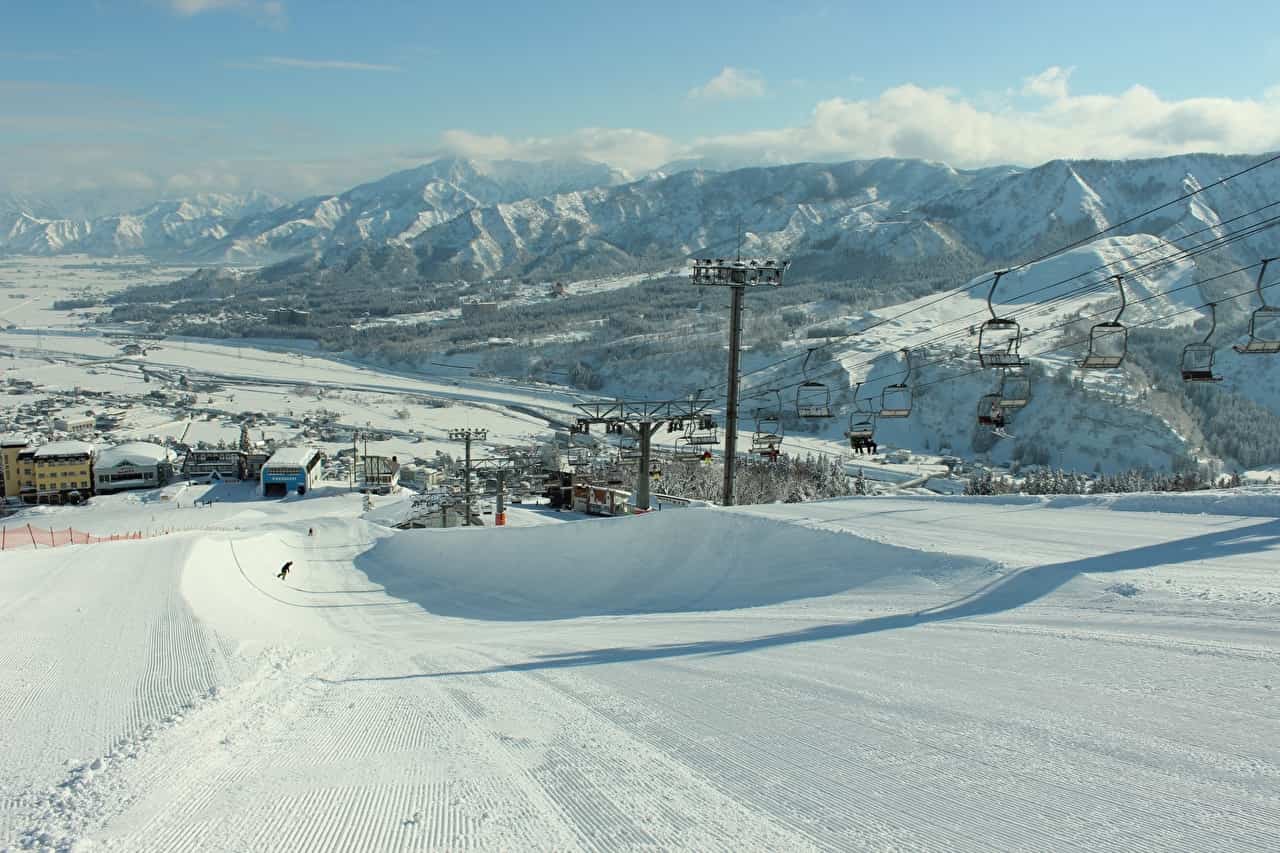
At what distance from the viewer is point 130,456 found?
41.2 metres

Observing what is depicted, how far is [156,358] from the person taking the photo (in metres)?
90.8

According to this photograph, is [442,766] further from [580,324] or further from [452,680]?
[580,324]

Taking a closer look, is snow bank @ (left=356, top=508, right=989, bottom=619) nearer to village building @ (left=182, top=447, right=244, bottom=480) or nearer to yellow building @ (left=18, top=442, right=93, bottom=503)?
village building @ (left=182, top=447, right=244, bottom=480)

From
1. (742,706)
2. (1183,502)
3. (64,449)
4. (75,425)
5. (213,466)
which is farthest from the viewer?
(75,425)

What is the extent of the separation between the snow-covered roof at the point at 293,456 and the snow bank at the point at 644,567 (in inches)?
1028

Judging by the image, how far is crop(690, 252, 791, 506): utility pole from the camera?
14.1 meters

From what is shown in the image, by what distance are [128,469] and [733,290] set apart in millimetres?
38712

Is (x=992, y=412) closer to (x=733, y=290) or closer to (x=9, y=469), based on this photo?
(x=733, y=290)

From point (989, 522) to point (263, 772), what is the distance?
7.73 m

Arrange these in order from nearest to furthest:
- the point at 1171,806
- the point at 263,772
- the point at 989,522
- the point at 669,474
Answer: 1. the point at 1171,806
2. the point at 263,772
3. the point at 989,522
4. the point at 669,474

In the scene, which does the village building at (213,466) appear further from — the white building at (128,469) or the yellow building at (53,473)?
the yellow building at (53,473)

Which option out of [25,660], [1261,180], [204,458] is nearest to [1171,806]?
[25,660]

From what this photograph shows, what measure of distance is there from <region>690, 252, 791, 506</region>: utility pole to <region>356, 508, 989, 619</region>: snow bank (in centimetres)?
A: 326

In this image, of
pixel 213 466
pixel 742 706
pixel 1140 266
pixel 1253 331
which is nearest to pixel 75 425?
pixel 213 466
